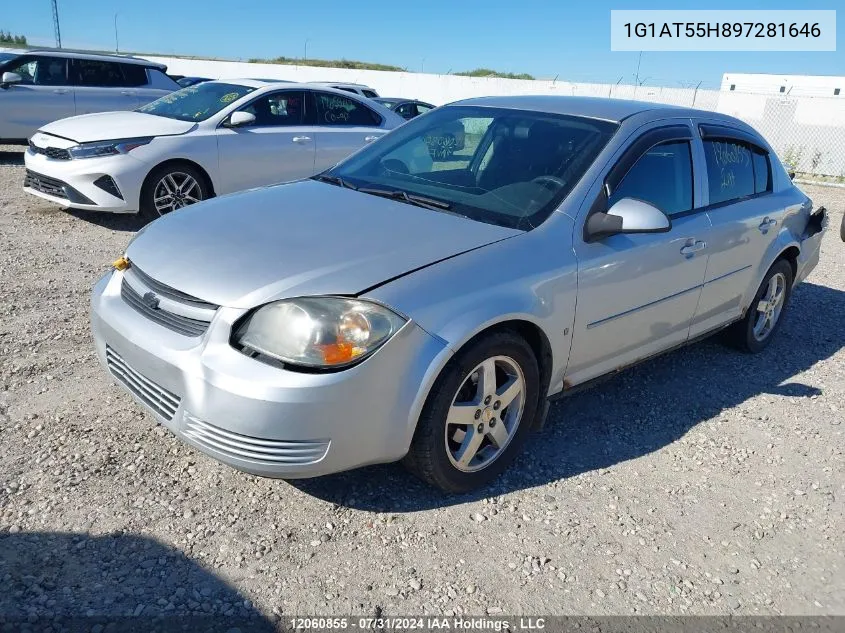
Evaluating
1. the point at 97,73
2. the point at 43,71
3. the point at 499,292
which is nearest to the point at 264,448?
the point at 499,292

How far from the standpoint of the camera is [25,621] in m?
2.18

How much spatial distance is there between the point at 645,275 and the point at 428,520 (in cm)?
168

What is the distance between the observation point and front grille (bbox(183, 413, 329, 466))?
2.47m

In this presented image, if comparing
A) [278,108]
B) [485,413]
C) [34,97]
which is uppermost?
[34,97]

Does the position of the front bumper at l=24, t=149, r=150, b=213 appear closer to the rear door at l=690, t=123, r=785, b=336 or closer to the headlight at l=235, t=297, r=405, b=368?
the headlight at l=235, t=297, r=405, b=368

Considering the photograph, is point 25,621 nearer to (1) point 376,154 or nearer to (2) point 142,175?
(1) point 376,154

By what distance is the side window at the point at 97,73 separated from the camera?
1098cm

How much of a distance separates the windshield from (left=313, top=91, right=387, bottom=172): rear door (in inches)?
34.8

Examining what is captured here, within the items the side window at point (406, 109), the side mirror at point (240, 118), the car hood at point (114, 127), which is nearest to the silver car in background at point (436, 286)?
the side mirror at point (240, 118)

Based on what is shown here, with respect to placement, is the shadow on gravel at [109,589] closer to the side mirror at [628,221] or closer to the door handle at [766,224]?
the side mirror at [628,221]

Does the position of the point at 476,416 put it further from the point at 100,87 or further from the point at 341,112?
the point at 100,87

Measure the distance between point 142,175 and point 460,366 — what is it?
17.4ft

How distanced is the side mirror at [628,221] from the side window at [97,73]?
34.4 feet

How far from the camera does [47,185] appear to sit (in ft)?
23.2
